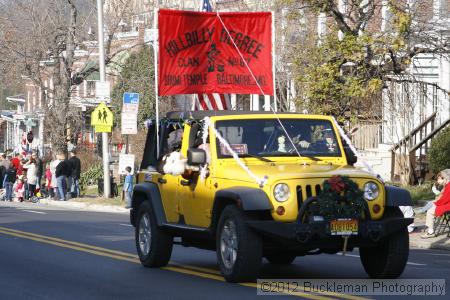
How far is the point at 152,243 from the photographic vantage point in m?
14.2

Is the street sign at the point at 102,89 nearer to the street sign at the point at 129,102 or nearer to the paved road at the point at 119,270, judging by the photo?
the street sign at the point at 129,102

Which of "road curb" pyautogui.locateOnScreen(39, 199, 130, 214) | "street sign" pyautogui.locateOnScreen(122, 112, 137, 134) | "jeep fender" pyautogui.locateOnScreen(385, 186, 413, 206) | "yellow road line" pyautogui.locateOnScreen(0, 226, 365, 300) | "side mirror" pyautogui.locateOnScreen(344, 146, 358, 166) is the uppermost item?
"street sign" pyautogui.locateOnScreen(122, 112, 137, 134)

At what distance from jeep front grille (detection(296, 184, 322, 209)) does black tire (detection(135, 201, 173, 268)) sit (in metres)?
2.97

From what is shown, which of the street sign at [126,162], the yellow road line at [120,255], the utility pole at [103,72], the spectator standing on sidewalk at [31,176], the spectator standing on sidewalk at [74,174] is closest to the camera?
the yellow road line at [120,255]

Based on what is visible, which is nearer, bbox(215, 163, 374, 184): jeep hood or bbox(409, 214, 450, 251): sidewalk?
bbox(215, 163, 374, 184): jeep hood

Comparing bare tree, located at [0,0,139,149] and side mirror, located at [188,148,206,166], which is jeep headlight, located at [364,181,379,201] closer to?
side mirror, located at [188,148,206,166]

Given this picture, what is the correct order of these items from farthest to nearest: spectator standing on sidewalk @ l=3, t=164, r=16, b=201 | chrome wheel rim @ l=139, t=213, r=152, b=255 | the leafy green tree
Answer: the leafy green tree, spectator standing on sidewalk @ l=3, t=164, r=16, b=201, chrome wheel rim @ l=139, t=213, r=152, b=255

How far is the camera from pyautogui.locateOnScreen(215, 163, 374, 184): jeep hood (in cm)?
1187

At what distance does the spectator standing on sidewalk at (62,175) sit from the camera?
36625 mm

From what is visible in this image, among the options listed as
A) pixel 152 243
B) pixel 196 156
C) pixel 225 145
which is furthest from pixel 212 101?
pixel 196 156

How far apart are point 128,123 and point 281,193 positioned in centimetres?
2095

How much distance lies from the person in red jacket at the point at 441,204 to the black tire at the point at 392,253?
684 cm

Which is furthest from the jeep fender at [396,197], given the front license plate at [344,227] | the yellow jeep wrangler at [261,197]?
the front license plate at [344,227]

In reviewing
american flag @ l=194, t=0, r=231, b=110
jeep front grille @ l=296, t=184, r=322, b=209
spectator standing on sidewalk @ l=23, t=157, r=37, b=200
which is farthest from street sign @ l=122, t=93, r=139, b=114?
jeep front grille @ l=296, t=184, r=322, b=209
